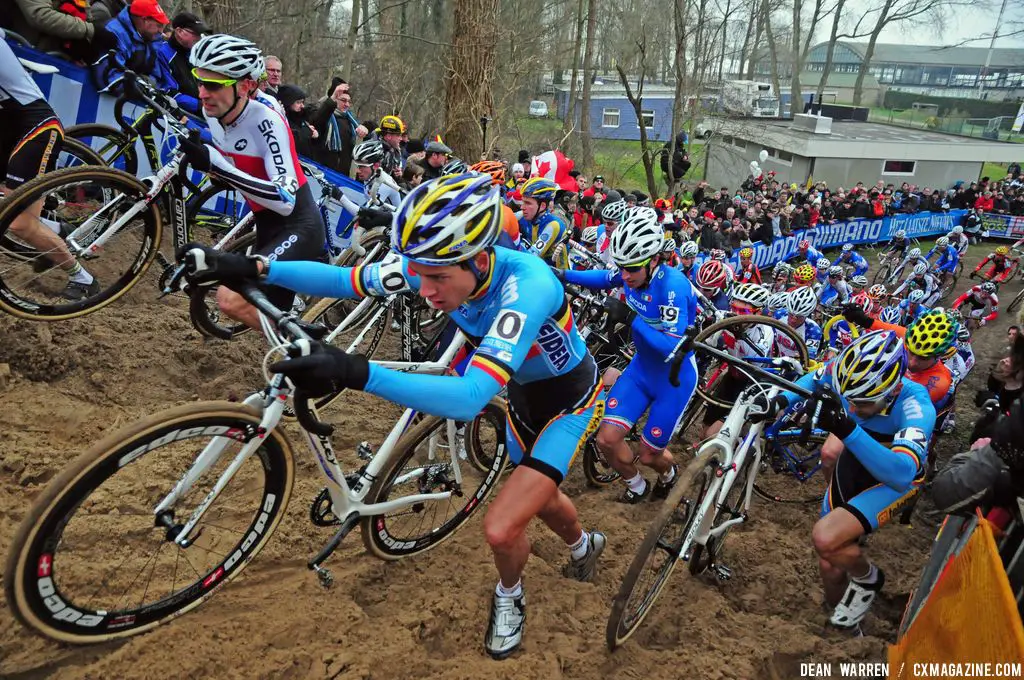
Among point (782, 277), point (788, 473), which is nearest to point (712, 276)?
point (788, 473)

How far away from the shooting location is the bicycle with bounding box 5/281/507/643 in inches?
110

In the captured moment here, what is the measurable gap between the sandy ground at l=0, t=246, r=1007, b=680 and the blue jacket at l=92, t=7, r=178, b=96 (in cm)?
271

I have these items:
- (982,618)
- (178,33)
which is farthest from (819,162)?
(982,618)

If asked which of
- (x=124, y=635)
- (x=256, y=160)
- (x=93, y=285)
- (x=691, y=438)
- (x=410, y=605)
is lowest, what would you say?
(x=691, y=438)

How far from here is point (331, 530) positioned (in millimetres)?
4500

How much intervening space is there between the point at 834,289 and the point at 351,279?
1485cm

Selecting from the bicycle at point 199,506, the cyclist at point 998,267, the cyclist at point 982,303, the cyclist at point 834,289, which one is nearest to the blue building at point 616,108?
the cyclist at point 998,267

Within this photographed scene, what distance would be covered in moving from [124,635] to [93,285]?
3.50 meters

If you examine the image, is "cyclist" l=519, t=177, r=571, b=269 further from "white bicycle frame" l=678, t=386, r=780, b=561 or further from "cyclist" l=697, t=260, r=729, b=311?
"white bicycle frame" l=678, t=386, r=780, b=561

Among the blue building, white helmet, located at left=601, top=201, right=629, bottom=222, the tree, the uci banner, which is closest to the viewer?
white helmet, located at left=601, top=201, right=629, bottom=222

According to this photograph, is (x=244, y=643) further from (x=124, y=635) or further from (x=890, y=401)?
(x=890, y=401)

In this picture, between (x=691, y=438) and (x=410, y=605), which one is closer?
(x=410, y=605)

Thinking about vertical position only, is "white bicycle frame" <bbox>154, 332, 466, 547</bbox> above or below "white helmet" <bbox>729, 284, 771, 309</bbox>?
above

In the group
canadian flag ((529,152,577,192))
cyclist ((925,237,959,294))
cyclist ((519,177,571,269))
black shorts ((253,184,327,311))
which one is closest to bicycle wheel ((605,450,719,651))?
black shorts ((253,184,327,311))
